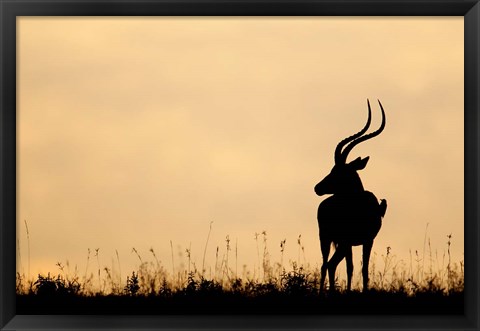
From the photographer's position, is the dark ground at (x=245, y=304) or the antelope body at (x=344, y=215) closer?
the dark ground at (x=245, y=304)

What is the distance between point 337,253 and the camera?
7.14m

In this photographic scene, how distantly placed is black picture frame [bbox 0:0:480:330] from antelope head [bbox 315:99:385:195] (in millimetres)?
738

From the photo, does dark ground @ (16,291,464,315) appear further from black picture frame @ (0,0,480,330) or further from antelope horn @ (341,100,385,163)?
antelope horn @ (341,100,385,163)

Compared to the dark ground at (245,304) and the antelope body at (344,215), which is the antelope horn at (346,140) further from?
the dark ground at (245,304)

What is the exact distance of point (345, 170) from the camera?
7078 mm

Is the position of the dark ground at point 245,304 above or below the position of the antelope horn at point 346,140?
below

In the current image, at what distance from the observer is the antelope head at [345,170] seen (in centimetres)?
705

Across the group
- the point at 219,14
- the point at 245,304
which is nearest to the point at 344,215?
the point at 245,304

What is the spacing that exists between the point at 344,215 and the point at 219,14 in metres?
1.87

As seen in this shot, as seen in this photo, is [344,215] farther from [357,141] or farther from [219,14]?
[219,14]

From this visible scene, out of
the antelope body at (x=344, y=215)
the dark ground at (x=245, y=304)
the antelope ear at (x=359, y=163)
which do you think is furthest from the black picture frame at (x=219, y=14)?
the antelope ear at (x=359, y=163)

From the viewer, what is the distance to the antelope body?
23.2 feet

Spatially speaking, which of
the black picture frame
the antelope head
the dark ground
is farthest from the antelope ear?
the dark ground

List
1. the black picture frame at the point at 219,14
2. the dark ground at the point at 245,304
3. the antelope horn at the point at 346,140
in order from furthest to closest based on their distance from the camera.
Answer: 1. the antelope horn at the point at 346,140
2. the dark ground at the point at 245,304
3. the black picture frame at the point at 219,14
